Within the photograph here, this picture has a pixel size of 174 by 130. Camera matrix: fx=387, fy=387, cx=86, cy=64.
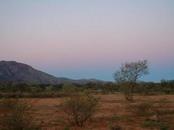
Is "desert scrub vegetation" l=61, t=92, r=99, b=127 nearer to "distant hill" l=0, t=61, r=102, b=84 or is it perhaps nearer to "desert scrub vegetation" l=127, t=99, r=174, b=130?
"desert scrub vegetation" l=127, t=99, r=174, b=130

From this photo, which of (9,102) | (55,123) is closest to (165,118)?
(55,123)

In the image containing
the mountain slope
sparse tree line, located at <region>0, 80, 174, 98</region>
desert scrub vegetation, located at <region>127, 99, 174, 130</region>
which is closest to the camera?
desert scrub vegetation, located at <region>127, 99, 174, 130</region>

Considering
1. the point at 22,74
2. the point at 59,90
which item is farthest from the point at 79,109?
the point at 22,74

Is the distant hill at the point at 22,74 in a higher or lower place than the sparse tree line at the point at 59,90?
higher

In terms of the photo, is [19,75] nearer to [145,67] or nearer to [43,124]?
[145,67]

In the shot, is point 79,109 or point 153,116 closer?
point 79,109

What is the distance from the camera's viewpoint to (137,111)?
2978 cm

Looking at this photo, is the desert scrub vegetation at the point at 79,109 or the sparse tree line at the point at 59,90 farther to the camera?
the sparse tree line at the point at 59,90

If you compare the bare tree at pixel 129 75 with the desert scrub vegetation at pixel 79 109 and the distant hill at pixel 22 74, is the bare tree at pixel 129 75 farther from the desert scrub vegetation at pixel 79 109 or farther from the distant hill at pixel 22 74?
the distant hill at pixel 22 74

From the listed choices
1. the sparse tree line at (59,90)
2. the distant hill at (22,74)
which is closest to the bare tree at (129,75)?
the sparse tree line at (59,90)

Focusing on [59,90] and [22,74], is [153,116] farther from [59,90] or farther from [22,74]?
[22,74]

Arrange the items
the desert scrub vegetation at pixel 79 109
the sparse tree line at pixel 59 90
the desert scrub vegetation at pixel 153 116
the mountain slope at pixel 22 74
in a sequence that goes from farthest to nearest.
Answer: the mountain slope at pixel 22 74 < the sparse tree line at pixel 59 90 < the desert scrub vegetation at pixel 79 109 < the desert scrub vegetation at pixel 153 116

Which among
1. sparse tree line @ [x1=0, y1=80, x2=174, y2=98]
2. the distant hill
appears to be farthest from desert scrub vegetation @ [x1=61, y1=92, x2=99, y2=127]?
the distant hill

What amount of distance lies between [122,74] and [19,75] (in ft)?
416
